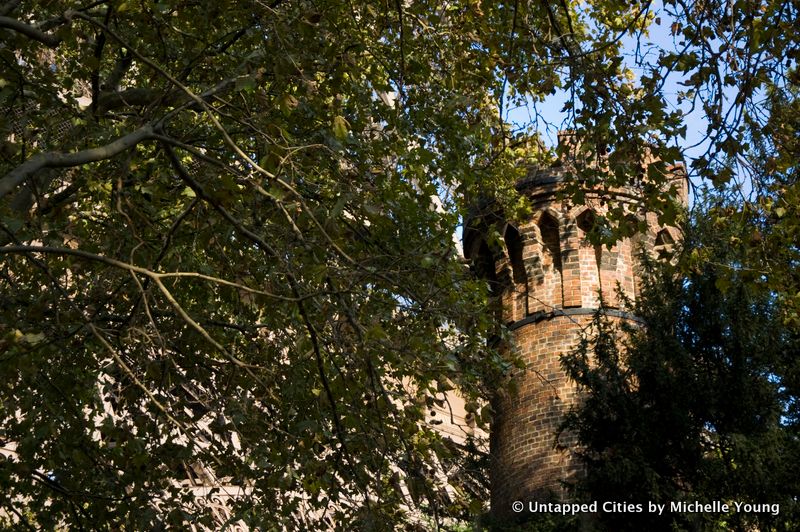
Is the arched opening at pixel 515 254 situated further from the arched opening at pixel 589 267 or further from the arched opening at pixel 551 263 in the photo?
the arched opening at pixel 589 267

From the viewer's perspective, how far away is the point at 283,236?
7.31 m

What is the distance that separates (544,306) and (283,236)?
43.6ft

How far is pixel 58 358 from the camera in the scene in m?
8.90

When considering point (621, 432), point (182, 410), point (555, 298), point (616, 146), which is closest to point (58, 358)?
point (182, 410)

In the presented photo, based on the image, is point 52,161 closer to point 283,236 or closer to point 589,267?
point 283,236

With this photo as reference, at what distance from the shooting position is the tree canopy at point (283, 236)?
7.18 metres

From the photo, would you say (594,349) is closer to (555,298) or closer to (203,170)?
(555,298)

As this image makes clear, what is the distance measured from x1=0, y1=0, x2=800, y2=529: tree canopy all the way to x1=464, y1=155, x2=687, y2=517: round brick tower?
323 inches

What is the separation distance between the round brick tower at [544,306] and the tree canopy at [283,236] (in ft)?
26.9

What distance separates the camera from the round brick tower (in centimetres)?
1839

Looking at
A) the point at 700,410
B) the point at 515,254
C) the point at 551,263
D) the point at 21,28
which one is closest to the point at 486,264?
the point at 515,254

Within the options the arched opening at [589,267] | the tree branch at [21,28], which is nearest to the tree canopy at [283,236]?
the tree branch at [21,28]

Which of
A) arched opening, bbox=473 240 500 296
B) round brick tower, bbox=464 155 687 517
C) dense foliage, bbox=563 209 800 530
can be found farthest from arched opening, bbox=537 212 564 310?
dense foliage, bbox=563 209 800 530

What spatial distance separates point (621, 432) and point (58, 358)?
848 centimetres
